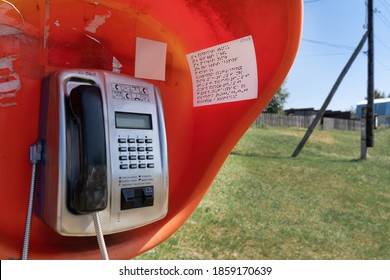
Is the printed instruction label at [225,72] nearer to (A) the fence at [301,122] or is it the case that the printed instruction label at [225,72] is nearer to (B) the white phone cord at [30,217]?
(B) the white phone cord at [30,217]

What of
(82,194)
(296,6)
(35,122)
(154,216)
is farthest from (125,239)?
(296,6)

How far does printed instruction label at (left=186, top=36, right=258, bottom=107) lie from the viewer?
1.15 meters

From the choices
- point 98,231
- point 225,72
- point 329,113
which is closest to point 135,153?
point 98,231

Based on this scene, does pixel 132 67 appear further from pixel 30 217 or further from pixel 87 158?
pixel 30 217

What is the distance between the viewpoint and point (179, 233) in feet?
9.78

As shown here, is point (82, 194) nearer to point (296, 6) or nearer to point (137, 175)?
point (137, 175)

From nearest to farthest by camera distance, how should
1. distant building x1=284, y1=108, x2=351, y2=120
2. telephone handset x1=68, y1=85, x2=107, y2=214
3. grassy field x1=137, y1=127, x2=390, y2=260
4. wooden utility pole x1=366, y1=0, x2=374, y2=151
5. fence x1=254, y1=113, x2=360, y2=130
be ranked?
telephone handset x1=68, y1=85, x2=107, y2=214, grassy field x1=137, y1=127, x2=390, y2=260, wooden utility pole x1=366, y1=0, x2=374, y2=151, fence x1=254, y1=113, x2=360, y2=130, distant building x1=284, y1=108, x2=351, y2=120

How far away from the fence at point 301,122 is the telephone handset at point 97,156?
18053mm

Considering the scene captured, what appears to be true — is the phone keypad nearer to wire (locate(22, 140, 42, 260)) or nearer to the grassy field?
wire (locate(22, 140, 42, 260))

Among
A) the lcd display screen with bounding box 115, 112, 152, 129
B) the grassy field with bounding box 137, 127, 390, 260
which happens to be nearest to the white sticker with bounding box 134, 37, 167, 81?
the lcd display screen with bounding box 115, 112, 152, 129

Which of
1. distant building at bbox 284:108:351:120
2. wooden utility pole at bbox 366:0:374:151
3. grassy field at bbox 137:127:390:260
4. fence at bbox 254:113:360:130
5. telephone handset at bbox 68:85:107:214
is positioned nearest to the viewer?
telephone handset at bbox 68:85:107:214

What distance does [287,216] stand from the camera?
3912mm

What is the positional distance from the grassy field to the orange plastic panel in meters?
1.41

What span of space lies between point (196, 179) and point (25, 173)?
0.52 m
